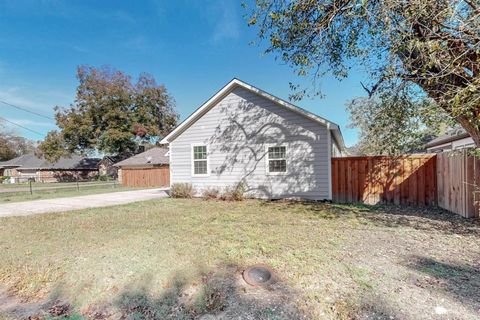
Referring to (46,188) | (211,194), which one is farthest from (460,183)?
(46,188)

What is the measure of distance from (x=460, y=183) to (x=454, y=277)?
4.48 metres

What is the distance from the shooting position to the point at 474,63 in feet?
16.0

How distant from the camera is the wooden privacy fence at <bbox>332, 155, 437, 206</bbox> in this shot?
8914mm

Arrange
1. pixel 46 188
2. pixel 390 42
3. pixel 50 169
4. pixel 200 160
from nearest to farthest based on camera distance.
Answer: pixel 390 42 → pixel 200 160 → pixel 46 188 → pixel 50 169

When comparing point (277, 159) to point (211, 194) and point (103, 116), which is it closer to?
point (211, 194)

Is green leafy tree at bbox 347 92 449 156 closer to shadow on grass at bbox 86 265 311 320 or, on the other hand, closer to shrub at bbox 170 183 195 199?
shadow on grass at bbox 86 265 311 320

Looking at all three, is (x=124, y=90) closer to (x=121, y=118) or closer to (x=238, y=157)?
(x=121, y=118)

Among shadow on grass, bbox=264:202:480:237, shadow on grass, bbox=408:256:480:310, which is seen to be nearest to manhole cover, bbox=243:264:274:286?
shadow on grass, bbox=408:256:480:310

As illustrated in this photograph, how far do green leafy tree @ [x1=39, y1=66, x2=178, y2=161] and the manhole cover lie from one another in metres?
32.7

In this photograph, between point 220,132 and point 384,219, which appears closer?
point 384,219

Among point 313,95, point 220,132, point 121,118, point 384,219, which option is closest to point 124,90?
point 121,118

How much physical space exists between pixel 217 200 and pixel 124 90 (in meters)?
28.5

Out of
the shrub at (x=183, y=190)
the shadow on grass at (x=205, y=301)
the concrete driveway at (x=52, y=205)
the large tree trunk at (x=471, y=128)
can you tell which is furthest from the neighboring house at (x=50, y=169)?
the large tree trunk at (x=471, y=128)

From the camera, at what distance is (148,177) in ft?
76.1
